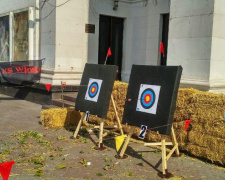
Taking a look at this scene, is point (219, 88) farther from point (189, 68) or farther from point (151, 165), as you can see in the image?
point (151, 165)

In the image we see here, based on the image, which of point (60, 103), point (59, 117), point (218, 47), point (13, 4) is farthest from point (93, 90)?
point (13, 4)

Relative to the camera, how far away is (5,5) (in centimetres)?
1466

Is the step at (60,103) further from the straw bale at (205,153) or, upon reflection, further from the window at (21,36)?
the straw bale at (205,153)

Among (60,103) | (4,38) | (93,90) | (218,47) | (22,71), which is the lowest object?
(60,103)

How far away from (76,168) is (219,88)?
4.65 meters

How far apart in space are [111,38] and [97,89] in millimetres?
7231

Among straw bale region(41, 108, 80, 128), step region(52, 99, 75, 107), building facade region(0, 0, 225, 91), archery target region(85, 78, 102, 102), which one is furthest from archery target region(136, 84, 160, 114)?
step region(52, 99, 75, 107)

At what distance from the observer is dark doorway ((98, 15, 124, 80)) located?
13.1 m

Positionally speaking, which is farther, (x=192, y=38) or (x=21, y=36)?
(x=21, y=36)

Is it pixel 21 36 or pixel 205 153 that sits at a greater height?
pixel 21 36

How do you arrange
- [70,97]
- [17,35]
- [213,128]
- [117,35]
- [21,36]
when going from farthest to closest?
[17,35] < [117,35] < [21,36] < [70,97] < [213,128]

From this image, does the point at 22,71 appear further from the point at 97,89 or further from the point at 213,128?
the point at 213,128

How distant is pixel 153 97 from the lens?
519 cm

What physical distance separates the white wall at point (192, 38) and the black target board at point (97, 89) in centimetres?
264
